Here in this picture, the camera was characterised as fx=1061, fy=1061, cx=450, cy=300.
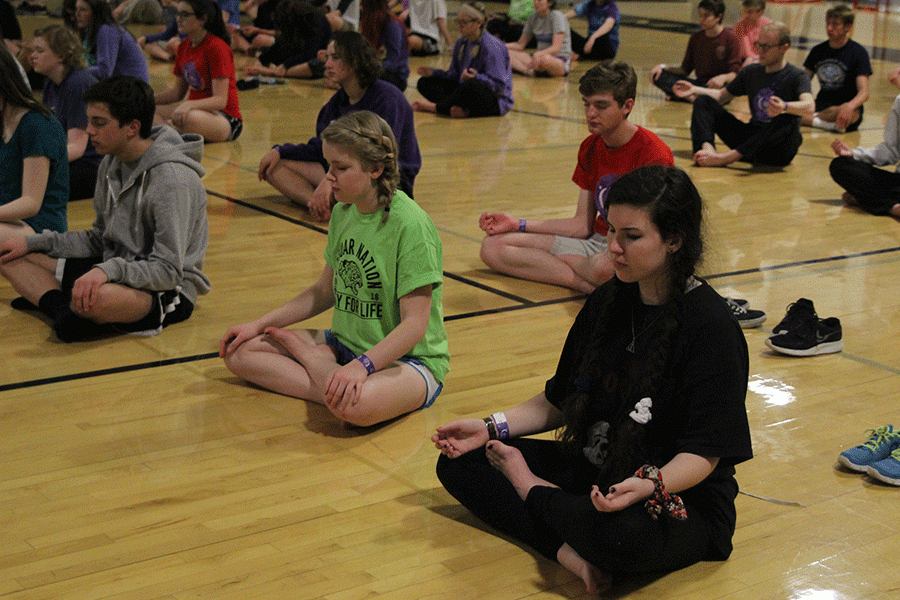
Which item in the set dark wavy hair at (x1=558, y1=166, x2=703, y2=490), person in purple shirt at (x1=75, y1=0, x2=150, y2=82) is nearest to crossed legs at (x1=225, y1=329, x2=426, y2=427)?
dark wavy hair at (x1=558, y1=166, x2=703, y2=490)

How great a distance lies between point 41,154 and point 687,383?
2818mm

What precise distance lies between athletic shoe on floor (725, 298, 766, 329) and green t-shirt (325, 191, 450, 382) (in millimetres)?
1319

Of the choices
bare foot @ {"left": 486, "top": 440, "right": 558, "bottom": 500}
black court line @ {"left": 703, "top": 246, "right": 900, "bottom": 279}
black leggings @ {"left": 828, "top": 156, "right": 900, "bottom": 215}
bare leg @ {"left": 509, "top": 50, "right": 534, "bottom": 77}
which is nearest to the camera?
bare foot @ {"left": 486, "top": 440, "right": 558, "bottom": 500}

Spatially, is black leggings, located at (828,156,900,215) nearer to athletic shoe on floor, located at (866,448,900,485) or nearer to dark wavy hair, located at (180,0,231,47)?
athletic shoe on floor, located at (866,448,900,485)

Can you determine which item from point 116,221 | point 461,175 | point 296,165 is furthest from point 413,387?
point 461,175

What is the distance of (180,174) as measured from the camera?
3.61 meters

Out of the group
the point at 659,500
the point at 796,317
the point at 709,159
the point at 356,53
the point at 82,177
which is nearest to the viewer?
the point at 659,500

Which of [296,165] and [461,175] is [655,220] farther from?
[461,175]

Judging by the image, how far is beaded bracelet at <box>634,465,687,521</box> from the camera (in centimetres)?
208

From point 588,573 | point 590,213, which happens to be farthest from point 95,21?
point 588,573

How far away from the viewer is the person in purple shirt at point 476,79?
8688 mm

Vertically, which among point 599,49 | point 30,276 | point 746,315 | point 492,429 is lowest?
point 599,49

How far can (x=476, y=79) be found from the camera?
28.4ft

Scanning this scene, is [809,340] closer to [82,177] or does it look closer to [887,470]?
[887,470]
